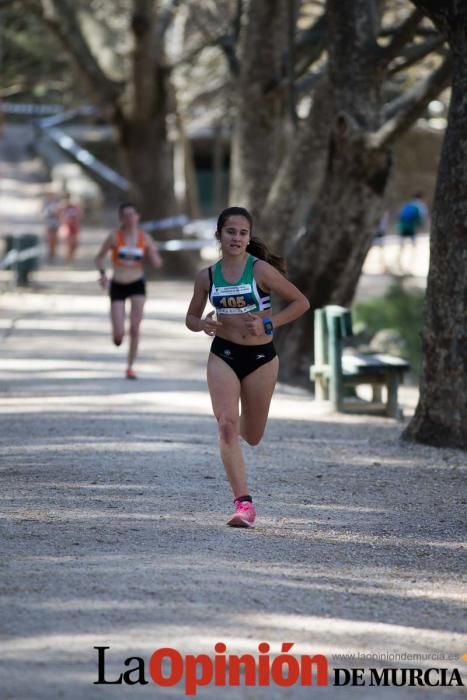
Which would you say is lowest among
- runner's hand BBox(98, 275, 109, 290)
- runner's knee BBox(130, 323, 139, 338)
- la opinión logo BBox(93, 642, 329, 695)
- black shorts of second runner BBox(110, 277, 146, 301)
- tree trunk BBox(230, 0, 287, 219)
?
runner's knee BBox(130, 323, 139, 338)

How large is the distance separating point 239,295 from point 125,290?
23.7 ft

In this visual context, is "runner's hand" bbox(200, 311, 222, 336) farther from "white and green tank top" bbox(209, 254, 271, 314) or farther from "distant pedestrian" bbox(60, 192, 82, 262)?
"distant pedestrian" bbox(60, 192, 82, 262)

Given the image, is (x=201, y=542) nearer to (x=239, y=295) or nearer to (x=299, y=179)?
(x=239, y=295)

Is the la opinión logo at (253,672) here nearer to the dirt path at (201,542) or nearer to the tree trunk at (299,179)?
the dirt path at (201,542)

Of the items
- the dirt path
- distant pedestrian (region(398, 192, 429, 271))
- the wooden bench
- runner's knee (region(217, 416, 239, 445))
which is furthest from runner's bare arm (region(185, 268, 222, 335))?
distant pedestrian (region(398, 192, 429, 271))

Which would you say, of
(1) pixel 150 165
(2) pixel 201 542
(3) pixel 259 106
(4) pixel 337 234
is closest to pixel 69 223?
(1) pixel 150 165

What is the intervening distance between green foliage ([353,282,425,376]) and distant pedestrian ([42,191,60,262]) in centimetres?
950

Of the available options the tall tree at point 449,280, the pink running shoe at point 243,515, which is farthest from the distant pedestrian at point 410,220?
the pink running shoe at point 243,515

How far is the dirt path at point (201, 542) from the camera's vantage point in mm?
5852

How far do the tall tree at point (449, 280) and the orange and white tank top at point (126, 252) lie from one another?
4.19 meters

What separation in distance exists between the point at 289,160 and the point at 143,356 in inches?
124

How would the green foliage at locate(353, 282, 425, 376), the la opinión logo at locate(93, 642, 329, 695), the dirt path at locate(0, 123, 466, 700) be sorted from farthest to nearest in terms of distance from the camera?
the green foliage at locate(353, 282, 425, 376)
the dirt path at locate(0, 123, 466, 700)
the la opinión logo at locate(93, 642, 329, 695)

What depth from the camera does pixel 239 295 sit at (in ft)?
26.9

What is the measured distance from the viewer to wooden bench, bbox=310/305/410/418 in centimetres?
1414
